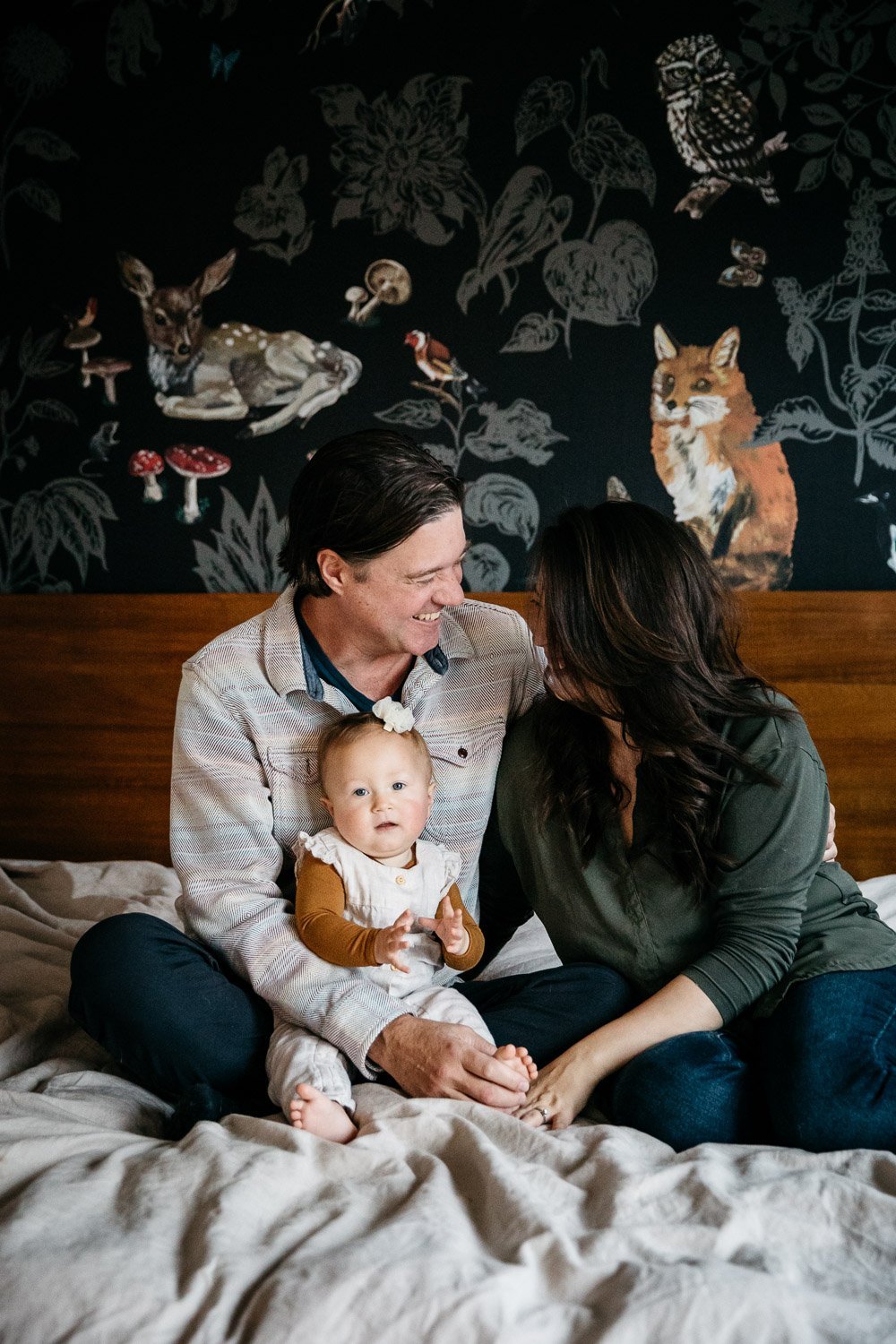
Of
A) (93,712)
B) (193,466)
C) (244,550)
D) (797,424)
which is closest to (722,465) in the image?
(797,424)

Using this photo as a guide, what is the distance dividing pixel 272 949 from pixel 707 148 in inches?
75.7

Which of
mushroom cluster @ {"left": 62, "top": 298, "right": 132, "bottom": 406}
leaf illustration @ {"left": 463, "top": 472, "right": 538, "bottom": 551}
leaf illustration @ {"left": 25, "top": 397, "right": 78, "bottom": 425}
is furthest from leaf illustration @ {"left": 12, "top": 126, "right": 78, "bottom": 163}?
leaf illustration @ {"left": 463, "top": 472, "right": 538, "bottom": 551}

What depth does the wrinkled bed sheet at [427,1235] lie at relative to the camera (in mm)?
866

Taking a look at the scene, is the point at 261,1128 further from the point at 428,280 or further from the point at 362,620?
the point at 428,280

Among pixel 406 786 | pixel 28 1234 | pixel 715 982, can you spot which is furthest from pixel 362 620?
pixel 28 1234

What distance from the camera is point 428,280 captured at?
Result: 100 inches

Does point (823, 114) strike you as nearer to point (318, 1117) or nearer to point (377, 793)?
point (377, 793)

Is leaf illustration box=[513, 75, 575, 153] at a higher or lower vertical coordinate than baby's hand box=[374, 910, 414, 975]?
higher

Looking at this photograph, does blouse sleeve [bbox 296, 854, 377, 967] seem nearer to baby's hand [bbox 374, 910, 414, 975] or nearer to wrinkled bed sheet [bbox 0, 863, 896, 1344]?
baby's hand [bbox 374, 910, 414, 975]

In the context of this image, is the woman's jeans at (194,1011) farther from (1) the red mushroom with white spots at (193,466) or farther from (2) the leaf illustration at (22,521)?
(2) the leaf illustration at (22,521)

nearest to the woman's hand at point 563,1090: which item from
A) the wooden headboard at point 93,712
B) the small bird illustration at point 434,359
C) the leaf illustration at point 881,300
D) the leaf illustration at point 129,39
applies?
Result: the wooden headboard at point 93,712

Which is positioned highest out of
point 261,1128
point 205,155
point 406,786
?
point 205,155

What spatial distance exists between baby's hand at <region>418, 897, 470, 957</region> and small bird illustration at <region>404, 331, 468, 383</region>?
1.47 m

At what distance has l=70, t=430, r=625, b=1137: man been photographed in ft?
4.54
